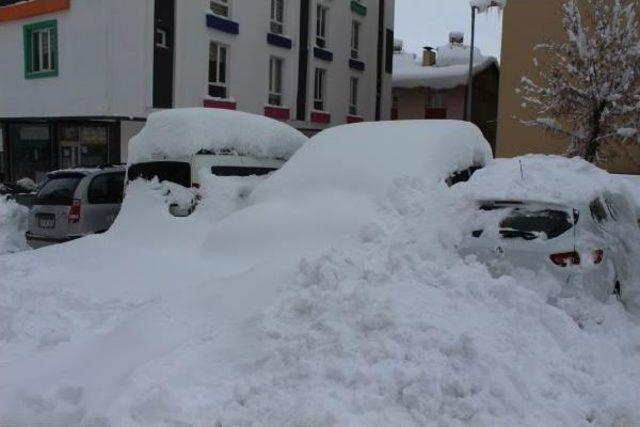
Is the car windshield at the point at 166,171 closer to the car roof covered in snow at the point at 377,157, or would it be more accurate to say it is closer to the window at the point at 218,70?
the car roof covered in snow at the point at 377,157

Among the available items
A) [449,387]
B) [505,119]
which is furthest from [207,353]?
[505,119]

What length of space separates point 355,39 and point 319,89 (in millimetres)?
4238

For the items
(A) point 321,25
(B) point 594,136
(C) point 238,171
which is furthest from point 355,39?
(C) point 238,171

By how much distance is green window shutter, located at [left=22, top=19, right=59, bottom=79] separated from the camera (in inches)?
774

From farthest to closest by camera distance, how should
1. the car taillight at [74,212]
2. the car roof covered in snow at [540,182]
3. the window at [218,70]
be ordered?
1. the window at [218,70]
2. the car taillight at [74,212]
3. the car roof covered in snow at [540,182]

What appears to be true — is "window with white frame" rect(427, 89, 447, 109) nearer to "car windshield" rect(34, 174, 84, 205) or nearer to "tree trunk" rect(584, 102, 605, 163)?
"tree trunk" rect(584, 102, 605, 163)

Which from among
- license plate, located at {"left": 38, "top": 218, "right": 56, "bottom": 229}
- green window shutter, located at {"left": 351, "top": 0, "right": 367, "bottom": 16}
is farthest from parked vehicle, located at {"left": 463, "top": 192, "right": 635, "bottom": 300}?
green window shutter, located at {"left": 351, "top": 0, "right": 367, "bottom": 16}

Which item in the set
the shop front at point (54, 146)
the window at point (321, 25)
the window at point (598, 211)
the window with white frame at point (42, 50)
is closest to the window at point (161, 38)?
the shop front at point (54, 146)

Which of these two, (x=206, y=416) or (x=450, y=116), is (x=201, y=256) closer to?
(x=206, y=416)

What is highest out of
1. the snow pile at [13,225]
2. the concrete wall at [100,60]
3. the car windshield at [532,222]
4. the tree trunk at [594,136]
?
the concrete wall at [100,60]

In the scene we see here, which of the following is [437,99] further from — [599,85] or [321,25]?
[599,85]

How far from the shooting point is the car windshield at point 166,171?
26.6ft

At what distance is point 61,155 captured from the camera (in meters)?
21.0

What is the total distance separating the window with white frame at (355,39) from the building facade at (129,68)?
3.11 meters
